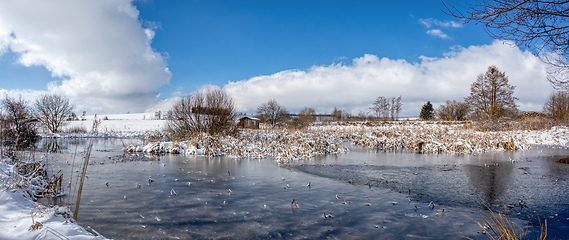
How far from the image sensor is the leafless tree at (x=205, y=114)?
19.0 meters

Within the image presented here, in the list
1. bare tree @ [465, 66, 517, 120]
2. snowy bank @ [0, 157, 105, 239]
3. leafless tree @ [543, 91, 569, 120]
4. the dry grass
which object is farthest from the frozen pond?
leafless tree @ [543, 91, 569, 120]

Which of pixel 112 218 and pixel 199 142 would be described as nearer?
pixel 112 218

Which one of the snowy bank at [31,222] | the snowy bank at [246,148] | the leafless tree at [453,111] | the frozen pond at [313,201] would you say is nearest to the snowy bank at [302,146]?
the snowy bank at [246,148]

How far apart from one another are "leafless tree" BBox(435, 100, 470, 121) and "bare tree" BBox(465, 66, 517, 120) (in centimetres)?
1672

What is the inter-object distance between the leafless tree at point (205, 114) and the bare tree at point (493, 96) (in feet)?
86.4

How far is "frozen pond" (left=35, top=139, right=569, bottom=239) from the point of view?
175 inches

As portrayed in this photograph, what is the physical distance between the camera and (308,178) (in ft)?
28.3

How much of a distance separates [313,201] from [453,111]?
56732 millimetres

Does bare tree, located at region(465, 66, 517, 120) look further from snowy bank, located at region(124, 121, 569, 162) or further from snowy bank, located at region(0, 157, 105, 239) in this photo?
snowy bank, located at region(0, 157, 105, 239)

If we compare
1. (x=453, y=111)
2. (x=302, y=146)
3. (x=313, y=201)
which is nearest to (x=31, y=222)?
(x=313, y=201)

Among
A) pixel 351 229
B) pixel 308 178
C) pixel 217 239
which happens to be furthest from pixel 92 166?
pixel 351 229

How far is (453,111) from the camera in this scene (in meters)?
52.4

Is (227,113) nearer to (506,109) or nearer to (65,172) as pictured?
(65,172)

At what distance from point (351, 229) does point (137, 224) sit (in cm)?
366
